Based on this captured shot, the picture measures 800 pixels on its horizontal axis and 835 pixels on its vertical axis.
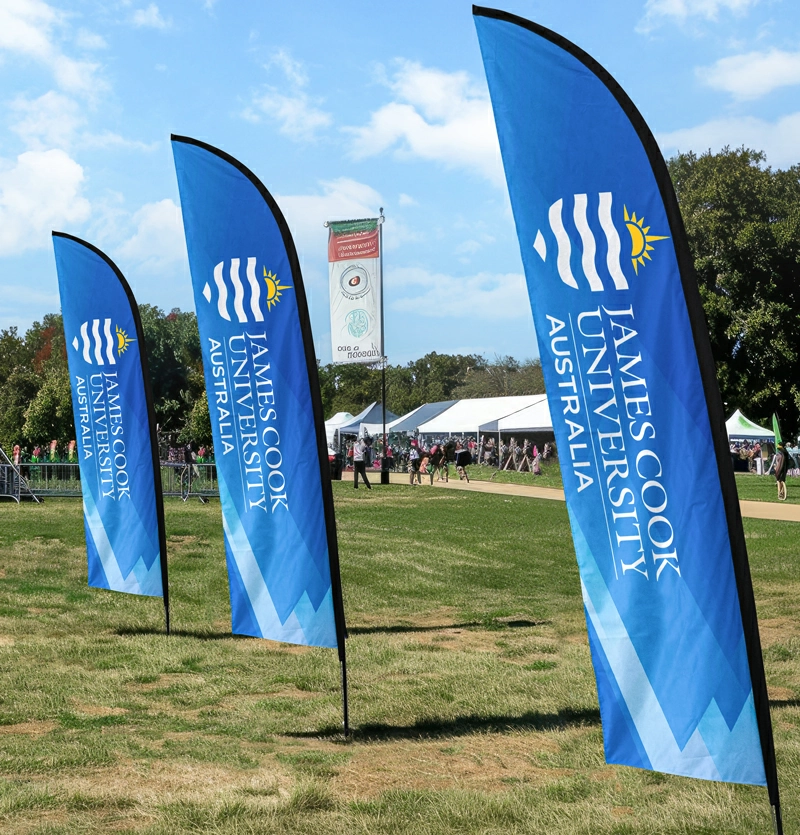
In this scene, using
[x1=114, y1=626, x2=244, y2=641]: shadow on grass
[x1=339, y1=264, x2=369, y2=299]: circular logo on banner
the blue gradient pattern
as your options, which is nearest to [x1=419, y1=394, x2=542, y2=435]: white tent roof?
[x1=339, y1=264, x2=369, y2=299]: circular logo on banner

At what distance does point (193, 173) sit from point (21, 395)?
54.4 meters

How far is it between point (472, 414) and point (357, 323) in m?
22.1

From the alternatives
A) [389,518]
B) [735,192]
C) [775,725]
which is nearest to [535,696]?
[775,725]

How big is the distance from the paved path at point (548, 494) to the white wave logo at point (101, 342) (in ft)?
40.4

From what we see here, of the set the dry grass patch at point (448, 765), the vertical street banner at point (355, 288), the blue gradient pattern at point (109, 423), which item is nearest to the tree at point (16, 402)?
the vertical street banner at point (355, 288)

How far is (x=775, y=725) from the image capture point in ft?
23.5

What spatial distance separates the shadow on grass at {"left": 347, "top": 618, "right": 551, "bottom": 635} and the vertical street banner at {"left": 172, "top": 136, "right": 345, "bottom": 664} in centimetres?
348

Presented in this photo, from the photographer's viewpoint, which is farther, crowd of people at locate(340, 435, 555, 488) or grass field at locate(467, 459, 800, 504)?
crowd of people at locate(340, 435, 555, 488)

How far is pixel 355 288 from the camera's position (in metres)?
31.3

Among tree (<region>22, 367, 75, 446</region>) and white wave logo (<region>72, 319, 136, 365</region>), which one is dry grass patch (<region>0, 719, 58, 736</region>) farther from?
tree (<region>22, 367, 75, 446</region>)

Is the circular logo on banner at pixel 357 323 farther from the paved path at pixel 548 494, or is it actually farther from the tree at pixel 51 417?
the tree at pixel 51 417

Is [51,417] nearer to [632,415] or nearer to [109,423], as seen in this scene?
[109,423]

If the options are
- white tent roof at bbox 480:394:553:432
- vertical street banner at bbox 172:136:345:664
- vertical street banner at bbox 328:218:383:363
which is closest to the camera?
vertical street banner at bbox 172:136:345:664

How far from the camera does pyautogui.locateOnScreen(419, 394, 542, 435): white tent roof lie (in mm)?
49781
